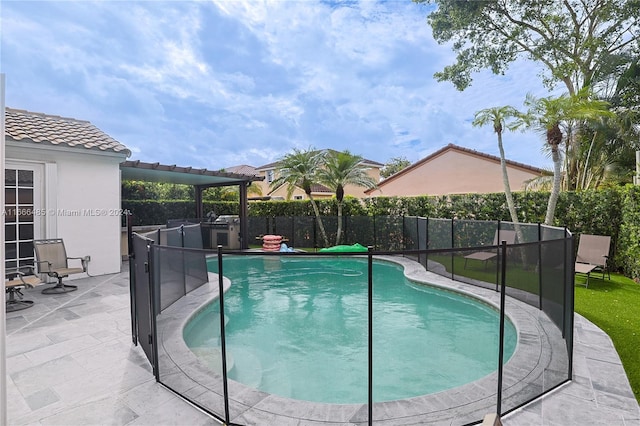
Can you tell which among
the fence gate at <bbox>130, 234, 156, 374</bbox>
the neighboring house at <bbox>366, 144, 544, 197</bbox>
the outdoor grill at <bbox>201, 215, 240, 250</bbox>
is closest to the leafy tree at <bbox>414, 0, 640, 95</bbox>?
the neighboring house at <bbox>366, 144, 544, 197</bbox>

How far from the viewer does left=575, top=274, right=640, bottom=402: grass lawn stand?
4.66 metres

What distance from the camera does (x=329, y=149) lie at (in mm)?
17250

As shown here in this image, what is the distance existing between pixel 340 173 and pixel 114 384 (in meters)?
13.7

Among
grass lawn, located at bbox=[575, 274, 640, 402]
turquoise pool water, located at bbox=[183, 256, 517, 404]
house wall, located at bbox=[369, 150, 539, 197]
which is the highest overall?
house wall, located at bbox=[369, 150, 539, 197]

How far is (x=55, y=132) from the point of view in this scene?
384 inches

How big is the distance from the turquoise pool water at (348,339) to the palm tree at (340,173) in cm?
790

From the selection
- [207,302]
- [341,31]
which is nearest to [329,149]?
[341,31]

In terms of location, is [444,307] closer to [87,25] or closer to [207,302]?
[207,302]

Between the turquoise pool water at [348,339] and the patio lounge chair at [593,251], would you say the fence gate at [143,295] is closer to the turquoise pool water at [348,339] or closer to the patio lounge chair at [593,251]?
the turquoise pool water at [348,339]

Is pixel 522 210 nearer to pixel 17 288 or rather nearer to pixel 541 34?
pixel 541 34

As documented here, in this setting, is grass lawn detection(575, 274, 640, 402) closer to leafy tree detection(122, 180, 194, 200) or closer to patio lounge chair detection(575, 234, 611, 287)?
patio lounge chair detection(575, 234, 611, 287)

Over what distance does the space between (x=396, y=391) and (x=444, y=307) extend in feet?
11.1

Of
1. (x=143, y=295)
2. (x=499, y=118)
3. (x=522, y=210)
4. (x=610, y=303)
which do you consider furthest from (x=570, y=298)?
(x=522, y=210)

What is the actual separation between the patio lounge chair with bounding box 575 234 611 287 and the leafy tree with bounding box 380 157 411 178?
154 feet
